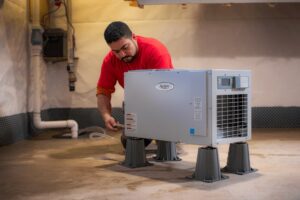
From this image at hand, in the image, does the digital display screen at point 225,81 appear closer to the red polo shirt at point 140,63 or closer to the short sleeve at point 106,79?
the red polo shirt at point 140,63

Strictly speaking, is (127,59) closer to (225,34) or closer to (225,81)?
(225,81)

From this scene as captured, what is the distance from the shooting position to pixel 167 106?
6.76ft

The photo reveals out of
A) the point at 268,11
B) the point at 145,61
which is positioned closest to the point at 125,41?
the point at 145,61

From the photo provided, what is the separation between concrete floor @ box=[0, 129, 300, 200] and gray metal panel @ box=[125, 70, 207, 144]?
0.22 meters

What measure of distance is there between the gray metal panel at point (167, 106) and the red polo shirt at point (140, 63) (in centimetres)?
30

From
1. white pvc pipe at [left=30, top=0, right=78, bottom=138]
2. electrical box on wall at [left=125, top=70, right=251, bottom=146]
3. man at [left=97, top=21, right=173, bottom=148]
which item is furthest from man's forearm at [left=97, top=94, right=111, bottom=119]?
white pvc pipe at [left=30, top=0, right=78, bottom=138]

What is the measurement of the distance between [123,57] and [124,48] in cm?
9

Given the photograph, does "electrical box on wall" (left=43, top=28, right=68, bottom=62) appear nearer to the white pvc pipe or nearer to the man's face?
the white pvc pipe

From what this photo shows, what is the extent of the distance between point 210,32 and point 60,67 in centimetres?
156

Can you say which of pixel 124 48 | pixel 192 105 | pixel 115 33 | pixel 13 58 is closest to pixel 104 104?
pixel 124 48

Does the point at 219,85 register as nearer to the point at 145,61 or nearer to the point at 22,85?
the point at 145,61

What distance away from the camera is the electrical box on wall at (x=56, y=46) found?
3941mm

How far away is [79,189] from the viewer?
183 centimetres

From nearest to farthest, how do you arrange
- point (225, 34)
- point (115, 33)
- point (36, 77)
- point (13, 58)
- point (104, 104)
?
1. point (115, 33)
2. point (104, 104)
3. point (13, 58)
4. point (36, 77)
5. point (225, 34)
